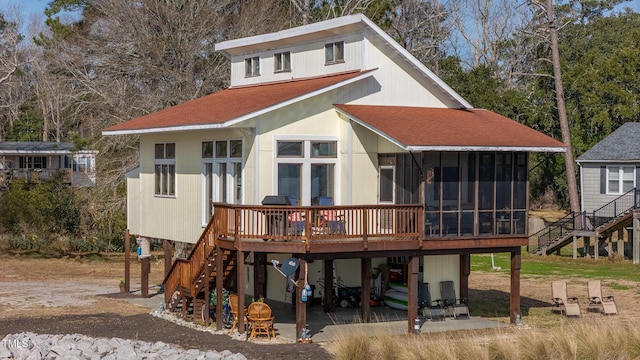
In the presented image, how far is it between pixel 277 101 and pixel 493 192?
617cm

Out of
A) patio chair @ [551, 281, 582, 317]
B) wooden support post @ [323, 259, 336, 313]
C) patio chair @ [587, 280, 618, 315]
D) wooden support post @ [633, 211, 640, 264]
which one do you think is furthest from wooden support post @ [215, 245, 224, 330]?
wooden support post @ [633, 211, 640, 264]

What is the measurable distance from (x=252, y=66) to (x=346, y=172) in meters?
7.53

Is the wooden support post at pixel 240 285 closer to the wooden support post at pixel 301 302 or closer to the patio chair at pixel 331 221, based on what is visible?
the wooden support post at pixel 301 302

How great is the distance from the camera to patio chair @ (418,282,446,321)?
29.0m

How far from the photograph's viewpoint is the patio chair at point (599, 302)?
97.9 feet

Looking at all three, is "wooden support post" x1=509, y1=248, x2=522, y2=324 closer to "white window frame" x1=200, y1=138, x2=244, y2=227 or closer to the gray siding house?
→ "white window frame" x1=200, y1=138, x2=244, y2=227

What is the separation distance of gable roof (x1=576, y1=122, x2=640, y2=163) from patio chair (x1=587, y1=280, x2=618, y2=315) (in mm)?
18110

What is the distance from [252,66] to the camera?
33.9 metres

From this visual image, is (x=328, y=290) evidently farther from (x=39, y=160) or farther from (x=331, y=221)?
(x=39, y=160)

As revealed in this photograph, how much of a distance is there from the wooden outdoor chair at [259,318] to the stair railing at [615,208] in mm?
24924

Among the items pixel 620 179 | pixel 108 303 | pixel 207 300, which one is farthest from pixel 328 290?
pixel 620 179

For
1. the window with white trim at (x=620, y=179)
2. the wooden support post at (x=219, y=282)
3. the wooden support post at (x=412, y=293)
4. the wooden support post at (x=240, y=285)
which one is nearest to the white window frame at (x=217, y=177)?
the wooden support post at (x=219, y=282)

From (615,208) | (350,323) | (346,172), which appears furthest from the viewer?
(615,208)

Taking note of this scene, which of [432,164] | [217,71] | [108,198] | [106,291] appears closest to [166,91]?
[217,71]
